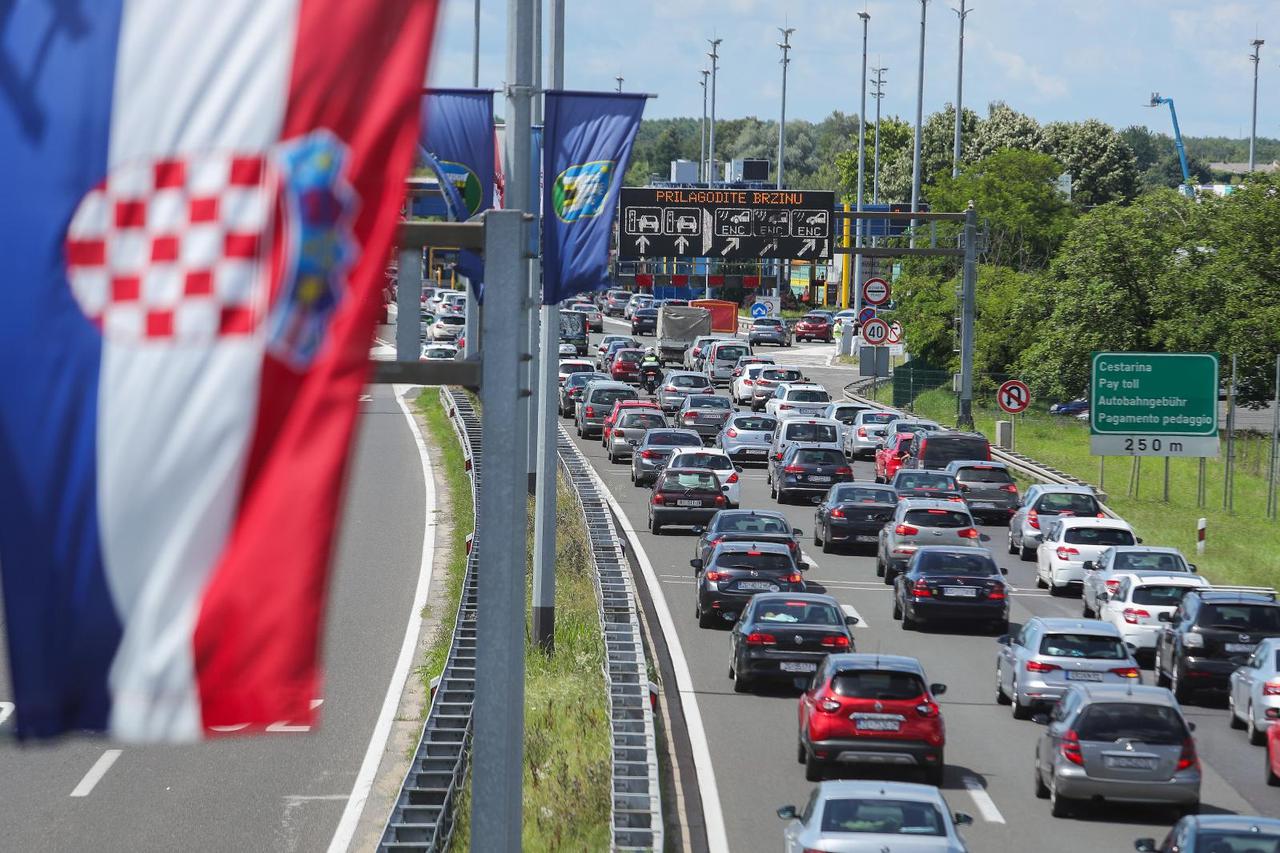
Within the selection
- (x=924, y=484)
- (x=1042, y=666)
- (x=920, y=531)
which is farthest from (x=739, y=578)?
(x=924, y=484)

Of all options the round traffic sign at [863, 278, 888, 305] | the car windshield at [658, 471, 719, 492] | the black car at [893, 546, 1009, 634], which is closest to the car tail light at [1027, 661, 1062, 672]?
the black car at [893, 546, 1009, 634]

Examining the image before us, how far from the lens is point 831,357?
104312 millimetres

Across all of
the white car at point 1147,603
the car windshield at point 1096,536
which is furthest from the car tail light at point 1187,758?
the car windshield at point 1096,536

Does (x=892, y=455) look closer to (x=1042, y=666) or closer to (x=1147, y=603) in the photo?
(x=1147, y=603)

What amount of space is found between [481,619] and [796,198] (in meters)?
58.7

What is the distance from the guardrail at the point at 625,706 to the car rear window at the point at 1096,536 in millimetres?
8812

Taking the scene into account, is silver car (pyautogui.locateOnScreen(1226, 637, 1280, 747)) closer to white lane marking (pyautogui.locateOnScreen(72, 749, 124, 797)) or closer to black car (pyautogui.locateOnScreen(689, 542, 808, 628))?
black car (pyautogui.locateOnScreen(689, 542, 808, 628))

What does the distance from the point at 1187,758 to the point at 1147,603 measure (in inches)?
423

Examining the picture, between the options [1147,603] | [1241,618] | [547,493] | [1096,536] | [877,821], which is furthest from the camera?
[1096,536]

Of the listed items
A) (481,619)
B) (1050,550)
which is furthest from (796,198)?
(481,619)

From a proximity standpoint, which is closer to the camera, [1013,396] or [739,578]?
[739,578]

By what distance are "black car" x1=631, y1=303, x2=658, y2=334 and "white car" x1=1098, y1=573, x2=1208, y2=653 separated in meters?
81.1

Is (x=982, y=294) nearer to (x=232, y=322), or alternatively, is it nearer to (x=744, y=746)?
(x=744, y=746)

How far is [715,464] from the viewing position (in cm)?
4572
